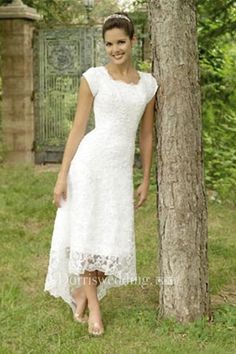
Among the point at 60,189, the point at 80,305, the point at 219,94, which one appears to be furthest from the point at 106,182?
the point at 219,94

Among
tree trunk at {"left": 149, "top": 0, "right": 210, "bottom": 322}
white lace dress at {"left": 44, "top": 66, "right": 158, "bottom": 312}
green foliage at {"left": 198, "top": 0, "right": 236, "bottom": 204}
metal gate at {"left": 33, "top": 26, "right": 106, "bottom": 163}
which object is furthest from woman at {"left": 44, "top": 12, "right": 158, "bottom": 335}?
metal gate at {"left": 33, "top": 26, "right": 106, "bottom": 163}

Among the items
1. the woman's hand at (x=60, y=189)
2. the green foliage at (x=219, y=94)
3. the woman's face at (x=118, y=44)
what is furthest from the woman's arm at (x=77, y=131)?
the green foliage at (x=219, y=94)

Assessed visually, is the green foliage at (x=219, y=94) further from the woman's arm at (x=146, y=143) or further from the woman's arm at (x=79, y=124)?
the woman's arm at (x=79, y=124)

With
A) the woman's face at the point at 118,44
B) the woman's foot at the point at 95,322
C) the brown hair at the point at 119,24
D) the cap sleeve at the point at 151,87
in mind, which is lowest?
the woman's foot at the point at 95,322

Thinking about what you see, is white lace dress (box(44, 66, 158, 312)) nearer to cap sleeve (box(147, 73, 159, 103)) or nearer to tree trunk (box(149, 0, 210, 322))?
cap sleeve (box(147, 73, 159, 103))

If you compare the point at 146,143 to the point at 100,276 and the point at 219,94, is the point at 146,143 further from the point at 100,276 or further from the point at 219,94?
the point at 219,94

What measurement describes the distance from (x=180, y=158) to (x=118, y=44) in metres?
0.66

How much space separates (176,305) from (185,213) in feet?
1.66

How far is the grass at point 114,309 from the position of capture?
3.37 meters

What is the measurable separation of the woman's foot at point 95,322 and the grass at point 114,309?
5cm

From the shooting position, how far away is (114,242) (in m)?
3.44

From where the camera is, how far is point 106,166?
3393mm

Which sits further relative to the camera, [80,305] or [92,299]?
[80,305]

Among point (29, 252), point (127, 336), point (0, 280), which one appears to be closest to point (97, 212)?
point (127, 336)
